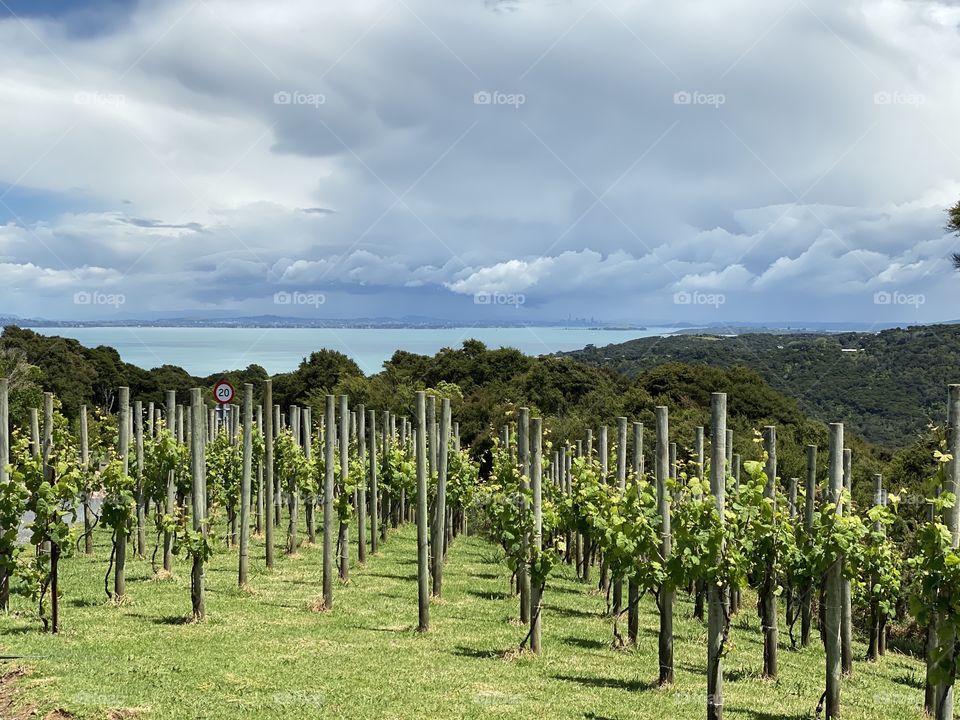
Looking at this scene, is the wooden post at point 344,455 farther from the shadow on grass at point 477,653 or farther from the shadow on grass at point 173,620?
the shadow on grass at point 477,653

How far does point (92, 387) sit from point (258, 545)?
44.8 m

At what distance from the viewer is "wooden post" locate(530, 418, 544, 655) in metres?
11.2

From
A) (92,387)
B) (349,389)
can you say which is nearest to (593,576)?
(349,389)

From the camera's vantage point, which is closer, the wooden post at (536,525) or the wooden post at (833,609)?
the wooden post at (833,609)

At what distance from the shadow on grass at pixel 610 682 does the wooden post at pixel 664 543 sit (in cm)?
24

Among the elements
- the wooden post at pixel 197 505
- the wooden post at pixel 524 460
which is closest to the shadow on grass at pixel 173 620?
the wooden post at pixel 197 505

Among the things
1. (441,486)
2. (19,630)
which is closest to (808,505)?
(441,486)

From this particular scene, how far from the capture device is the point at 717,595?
8844 mm

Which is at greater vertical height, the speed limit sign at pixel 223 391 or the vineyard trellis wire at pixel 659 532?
the speed limit sign at pixel 223 391

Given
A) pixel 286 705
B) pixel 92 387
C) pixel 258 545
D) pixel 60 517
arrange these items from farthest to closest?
pixel 92 387 < pixel 258 545 < pixel 60 517 < pixel 286 705

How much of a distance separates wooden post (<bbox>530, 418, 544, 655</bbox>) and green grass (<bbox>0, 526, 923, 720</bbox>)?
0.35 m

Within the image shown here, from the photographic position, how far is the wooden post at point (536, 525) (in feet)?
36.7

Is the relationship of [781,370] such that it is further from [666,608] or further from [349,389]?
[666,608]

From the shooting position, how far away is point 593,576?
73.7ft
